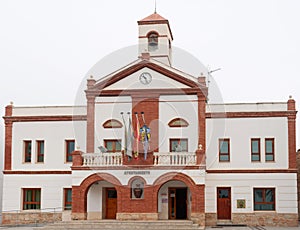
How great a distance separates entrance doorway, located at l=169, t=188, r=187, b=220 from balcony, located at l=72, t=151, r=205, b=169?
9.26 feet

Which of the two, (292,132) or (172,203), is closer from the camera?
(172,203)

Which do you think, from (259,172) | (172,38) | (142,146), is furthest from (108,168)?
(172,38)

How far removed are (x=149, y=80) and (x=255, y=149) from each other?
25.0ft

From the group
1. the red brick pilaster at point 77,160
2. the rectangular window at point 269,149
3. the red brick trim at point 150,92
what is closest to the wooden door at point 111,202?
the red brick pilaster at point 77,160

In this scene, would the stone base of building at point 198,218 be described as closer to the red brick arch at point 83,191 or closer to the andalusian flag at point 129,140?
the red brick arch at point 83,191

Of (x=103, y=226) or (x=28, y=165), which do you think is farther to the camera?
(x=28, y=165)

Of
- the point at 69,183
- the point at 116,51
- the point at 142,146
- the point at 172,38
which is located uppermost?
the point at 172,38

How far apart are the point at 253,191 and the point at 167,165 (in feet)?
19.8

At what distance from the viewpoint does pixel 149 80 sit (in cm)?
3288

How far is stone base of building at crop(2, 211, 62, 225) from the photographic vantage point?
33562 millimetres

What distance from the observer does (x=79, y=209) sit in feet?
99.1

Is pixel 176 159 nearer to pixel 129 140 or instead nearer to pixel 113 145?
pixel 129 140

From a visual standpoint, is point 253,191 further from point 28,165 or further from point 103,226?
point 28,165

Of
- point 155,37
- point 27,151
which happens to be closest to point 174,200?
point 27,151
